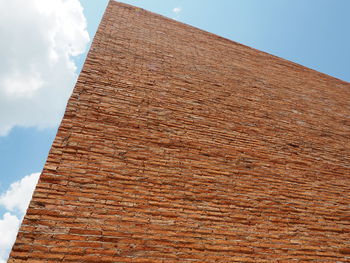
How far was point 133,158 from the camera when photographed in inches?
119

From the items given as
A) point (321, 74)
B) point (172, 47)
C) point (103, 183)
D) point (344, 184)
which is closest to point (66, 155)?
point (103, 183)

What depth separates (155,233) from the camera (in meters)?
2.50

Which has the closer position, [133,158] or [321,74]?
[133,158]

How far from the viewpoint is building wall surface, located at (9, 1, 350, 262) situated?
2404 millimetres

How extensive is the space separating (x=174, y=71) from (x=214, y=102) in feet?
3.03

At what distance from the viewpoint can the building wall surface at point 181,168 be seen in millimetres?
2404

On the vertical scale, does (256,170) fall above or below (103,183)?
above

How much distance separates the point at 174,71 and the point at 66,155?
2.50m

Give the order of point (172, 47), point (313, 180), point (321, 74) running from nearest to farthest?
point (313, 180) → point (172, 47) → point (321, 74)

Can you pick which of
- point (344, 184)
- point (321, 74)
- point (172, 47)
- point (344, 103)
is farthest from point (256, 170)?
point (321, 74)

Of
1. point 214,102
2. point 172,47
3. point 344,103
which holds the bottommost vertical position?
point 214,102

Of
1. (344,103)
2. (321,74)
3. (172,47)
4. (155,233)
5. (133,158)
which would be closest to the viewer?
(155,233)

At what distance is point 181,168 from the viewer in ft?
10.4

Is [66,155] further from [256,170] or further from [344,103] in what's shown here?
[344,103]
